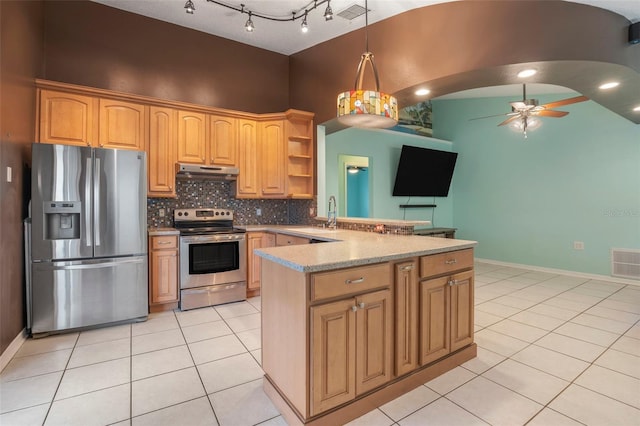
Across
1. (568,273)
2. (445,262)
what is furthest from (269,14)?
(568,273)

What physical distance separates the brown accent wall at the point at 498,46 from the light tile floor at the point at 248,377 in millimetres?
2374

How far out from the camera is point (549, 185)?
5.60 meters

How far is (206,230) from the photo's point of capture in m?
3.88

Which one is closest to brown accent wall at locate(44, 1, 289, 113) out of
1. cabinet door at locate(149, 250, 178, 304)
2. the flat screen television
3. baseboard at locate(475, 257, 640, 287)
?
cabinet door at locate(149, 250, 178, 304)

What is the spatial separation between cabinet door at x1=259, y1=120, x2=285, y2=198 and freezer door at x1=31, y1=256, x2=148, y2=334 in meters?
1.85

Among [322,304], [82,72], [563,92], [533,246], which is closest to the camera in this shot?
[322,304]

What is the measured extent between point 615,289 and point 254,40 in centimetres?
624

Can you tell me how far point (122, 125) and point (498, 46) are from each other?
3882 mm

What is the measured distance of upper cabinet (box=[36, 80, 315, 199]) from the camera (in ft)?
11.0

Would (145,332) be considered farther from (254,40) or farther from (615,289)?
(615,289)

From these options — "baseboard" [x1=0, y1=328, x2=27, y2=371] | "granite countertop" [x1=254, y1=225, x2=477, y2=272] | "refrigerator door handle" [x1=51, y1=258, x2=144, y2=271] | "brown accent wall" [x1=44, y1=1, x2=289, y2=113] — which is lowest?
"baseboard" [x1=0, y1=328, x2=27, y2=371]

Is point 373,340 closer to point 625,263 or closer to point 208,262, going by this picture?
point 208,262

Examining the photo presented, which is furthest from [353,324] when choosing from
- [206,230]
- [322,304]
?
[206,230]

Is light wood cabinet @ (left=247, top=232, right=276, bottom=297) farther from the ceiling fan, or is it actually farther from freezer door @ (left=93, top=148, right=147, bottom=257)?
the ceiling fan
